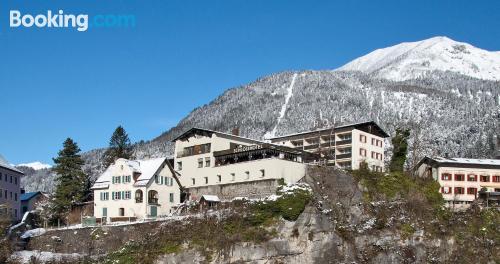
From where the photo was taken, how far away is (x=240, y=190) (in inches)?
3723

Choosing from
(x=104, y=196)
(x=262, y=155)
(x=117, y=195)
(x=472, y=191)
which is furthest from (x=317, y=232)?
(x=104, y=196)

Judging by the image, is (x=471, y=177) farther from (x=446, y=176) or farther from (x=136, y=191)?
(x=136, y=191)

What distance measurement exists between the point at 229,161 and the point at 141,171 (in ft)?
40.9

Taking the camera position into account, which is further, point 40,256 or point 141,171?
point 141,171

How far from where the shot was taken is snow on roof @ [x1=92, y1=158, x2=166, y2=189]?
97.1m

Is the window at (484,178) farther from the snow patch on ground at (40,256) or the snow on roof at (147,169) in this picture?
the snow patch on ground at (40,256)

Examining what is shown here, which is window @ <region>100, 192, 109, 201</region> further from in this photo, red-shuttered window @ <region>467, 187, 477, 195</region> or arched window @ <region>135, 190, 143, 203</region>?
red-shuttered window @ <region>467, 187, 477, 195</region>

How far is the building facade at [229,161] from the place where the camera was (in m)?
92.5

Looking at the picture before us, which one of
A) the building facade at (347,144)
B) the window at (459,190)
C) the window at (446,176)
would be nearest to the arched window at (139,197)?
the building facade at (347,144)

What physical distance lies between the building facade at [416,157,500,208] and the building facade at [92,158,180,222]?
125 ft

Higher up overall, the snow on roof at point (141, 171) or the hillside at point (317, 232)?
the snow on roof at point (141, 171)

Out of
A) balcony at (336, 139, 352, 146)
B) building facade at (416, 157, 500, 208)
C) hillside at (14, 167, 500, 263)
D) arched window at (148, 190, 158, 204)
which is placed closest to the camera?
Answer: hillside at (14, 167, 500, 263)

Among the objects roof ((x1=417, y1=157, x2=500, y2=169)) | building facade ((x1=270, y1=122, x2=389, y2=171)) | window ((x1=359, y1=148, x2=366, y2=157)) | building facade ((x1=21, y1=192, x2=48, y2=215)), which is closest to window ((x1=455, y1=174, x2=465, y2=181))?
roof ((x1=417, y1=157, x2=500, y2=169))

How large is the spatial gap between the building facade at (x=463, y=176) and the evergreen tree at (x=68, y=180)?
167ft
